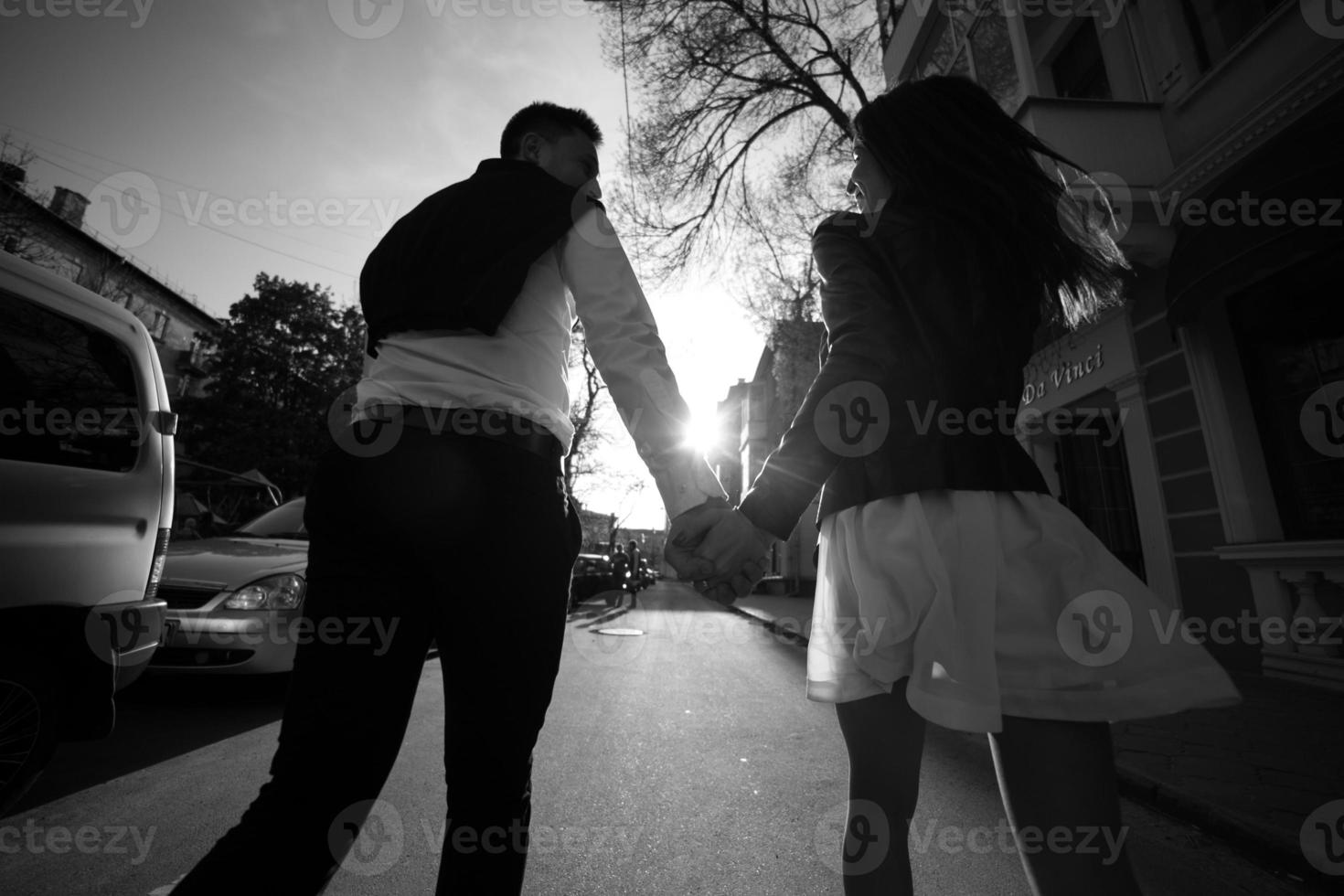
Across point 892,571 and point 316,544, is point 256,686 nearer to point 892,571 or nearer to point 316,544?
point 316,544

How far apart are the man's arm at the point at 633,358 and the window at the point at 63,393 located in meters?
2.68

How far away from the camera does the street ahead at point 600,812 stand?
7.22ft

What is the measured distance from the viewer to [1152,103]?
675cm

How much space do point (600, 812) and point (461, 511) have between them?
7.52ft

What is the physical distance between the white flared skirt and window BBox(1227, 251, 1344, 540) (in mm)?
6432

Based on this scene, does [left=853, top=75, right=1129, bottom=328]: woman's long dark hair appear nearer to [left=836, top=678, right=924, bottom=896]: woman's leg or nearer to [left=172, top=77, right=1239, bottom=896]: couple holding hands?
[left=172, top=77, right=1239, bottom=896]: couple holding hands

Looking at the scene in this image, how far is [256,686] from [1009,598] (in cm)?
582

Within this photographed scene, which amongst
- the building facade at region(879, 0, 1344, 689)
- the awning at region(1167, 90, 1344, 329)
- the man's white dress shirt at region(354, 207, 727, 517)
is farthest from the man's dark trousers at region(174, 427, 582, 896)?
the awning at region(1167, 90, 1344, 329)

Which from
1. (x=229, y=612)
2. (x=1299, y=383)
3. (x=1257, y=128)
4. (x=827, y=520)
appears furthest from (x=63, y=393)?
(x=1299, y=383)

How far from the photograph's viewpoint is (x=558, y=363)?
4.76 feet

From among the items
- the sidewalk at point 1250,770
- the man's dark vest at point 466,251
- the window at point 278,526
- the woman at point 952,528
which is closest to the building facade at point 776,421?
the woman at point 952,528

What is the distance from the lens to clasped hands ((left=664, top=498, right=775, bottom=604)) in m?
1.18

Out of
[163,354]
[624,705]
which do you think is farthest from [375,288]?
[163,354]

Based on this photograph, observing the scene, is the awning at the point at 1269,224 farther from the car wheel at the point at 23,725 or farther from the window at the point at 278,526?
the window at the point at 278,526
